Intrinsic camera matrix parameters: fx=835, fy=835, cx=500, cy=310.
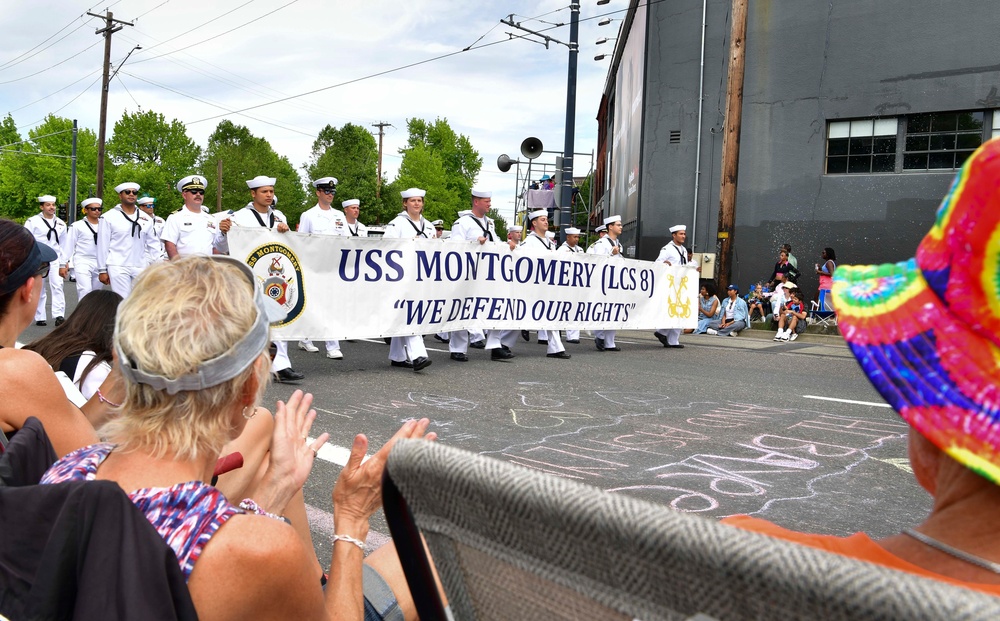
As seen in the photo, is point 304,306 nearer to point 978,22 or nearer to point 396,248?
point 396,248

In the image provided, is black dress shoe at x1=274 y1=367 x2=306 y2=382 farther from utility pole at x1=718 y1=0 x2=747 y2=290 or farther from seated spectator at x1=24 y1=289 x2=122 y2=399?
utility pole at x1=718 y1=0 x2=747 y2=290

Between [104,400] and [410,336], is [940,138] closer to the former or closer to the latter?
[410,336]

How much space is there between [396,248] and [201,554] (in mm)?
7957

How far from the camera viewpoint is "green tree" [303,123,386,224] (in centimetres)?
7119

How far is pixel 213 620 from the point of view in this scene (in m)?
1.48

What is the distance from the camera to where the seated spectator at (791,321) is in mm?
16094

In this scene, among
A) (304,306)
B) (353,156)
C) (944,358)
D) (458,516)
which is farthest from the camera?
(353,156)

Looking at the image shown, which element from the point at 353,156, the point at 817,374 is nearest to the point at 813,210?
the point at 817,374

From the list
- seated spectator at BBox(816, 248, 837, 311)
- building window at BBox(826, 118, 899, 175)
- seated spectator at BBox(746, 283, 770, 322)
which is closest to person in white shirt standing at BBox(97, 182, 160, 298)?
seated spectator at BBox(746, 283, 770, 322)

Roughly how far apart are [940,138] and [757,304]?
5.87 metres

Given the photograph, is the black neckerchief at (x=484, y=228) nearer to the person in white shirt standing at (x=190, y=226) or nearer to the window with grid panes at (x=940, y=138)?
the person in white shirt standing at (x=190, y=226)

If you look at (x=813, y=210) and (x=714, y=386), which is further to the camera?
(x=813, y=210)

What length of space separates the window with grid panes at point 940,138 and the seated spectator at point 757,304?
15.5 ft

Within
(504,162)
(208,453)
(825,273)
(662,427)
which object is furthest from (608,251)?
(208,453)
